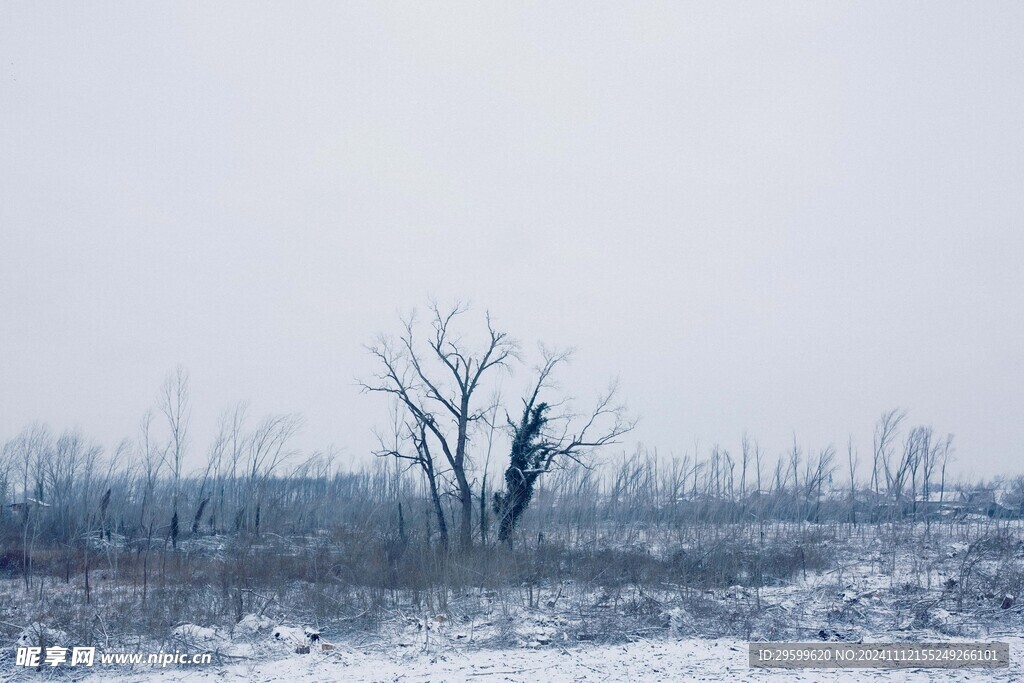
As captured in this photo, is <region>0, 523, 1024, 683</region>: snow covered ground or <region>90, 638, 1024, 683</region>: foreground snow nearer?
<region>90, 638, 1024, 683</region>: foreground snow

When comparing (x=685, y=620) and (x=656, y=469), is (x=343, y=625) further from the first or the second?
(x=656, y=469)

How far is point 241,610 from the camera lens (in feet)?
45.3

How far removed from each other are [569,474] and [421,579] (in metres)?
16.9

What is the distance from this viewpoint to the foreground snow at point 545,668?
9953mm

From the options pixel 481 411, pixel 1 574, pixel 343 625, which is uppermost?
pixel 481 411

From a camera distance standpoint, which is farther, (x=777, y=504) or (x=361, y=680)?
(x=777, y=504)

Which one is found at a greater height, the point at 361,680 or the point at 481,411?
the point at 481,411

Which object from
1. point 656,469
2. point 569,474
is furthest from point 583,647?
point 656,469

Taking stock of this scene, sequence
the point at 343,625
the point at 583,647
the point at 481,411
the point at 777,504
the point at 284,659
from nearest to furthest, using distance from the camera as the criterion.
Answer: the point at 284,659
the point at 583,647
the point at 343,625
the point at 481,411
the point at 777,504

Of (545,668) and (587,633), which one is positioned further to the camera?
(587,633)

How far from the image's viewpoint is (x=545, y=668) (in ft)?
35.0

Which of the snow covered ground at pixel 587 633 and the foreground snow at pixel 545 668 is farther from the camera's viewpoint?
the snow covered ground at pixel 587 633

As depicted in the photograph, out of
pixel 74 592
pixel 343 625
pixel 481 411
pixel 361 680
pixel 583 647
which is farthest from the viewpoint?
pixel 481 411

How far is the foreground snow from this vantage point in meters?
9.95
